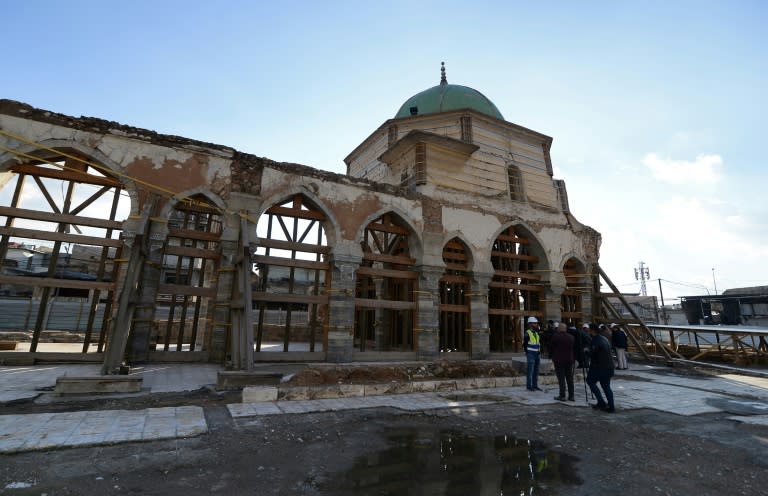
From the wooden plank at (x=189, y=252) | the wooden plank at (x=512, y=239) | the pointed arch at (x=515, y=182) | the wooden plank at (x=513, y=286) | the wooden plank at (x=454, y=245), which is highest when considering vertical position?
the pointed arch at (x=515, y=182)

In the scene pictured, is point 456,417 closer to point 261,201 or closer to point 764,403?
point 764,403

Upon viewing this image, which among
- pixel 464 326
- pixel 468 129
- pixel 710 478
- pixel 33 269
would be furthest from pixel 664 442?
pixel 33 269

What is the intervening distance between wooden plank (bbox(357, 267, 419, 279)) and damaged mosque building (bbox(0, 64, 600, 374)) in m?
0.05

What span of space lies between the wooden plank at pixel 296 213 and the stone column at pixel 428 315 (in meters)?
3.83

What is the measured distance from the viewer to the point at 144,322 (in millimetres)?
8609

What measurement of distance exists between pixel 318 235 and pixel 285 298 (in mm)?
2963

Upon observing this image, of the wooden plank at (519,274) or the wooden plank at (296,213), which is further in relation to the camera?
the wooden plank at (519,274)

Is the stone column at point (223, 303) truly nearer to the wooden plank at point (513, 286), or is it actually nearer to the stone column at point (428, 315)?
the stone column at point (428, 315)

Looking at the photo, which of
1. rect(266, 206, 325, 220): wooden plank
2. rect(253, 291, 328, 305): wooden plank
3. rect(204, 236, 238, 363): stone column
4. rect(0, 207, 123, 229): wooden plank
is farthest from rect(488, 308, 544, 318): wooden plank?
rect(0, 207, 123, 229): wooden plank

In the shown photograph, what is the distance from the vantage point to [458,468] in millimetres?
3568

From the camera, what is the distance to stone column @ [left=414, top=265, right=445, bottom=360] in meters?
11.6

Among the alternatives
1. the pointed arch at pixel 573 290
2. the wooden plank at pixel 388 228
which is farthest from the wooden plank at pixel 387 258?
the pointed arch at pixel 573 290

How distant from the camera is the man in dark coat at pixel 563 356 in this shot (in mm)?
7188

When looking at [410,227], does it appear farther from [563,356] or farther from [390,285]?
[563,356]
